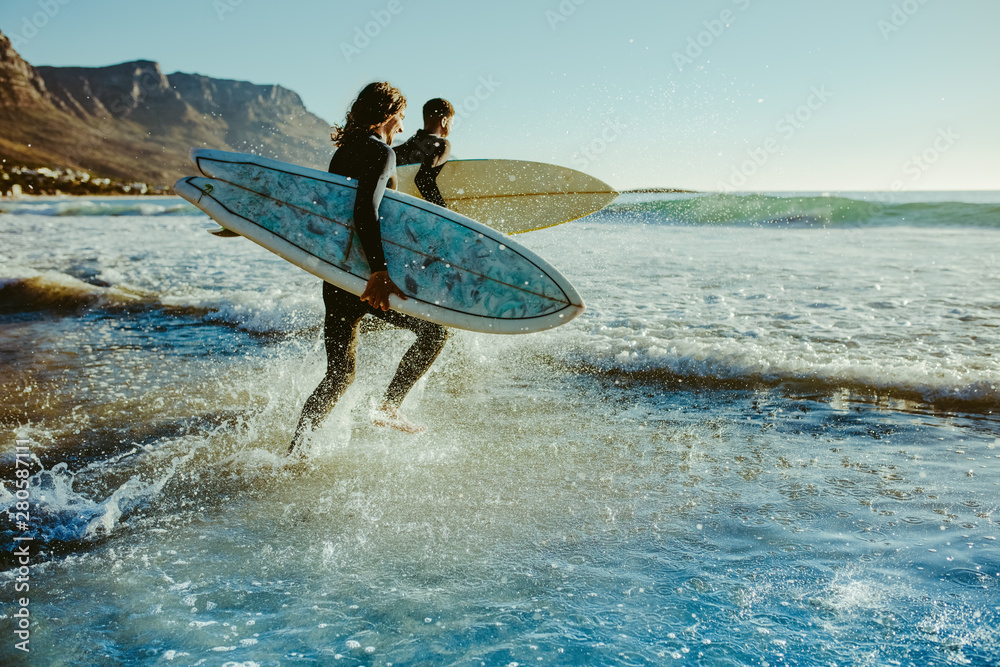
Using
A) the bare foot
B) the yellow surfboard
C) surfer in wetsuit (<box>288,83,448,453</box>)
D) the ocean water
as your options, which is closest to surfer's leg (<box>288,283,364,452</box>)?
surfer in wetsuit (<box>288,83,448,453</box>)

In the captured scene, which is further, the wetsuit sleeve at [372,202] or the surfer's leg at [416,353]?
the surfer's leg at [416,353]

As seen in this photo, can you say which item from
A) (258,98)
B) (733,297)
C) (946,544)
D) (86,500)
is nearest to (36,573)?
(86,500)

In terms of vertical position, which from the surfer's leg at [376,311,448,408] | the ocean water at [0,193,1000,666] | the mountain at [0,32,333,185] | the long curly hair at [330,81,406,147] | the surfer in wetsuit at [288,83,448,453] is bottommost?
the ocean water at [0,193,1000,666]

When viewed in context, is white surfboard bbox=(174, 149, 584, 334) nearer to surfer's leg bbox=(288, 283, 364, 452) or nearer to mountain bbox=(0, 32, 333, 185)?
surfer's leg bbox=(288, 283, 364, 452)

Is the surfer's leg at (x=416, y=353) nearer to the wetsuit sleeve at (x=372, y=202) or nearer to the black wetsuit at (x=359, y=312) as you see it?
the black wetsuit at (x=359, y=312)

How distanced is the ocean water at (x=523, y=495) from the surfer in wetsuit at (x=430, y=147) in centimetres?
136

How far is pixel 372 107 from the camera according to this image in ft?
9.52

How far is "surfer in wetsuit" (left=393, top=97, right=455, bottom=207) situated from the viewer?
3.59 meters

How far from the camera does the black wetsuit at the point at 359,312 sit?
2807 millimetres

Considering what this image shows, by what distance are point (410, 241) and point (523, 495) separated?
4.56 ft

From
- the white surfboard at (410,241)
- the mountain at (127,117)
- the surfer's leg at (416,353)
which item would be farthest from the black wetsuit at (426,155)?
the mountain at (127,117)

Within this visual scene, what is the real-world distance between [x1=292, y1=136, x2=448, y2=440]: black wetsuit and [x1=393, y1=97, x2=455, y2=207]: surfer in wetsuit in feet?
1.42

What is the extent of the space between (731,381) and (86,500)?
3.82 m

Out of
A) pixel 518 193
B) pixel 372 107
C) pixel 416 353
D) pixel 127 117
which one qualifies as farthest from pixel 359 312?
pixel 127 117
